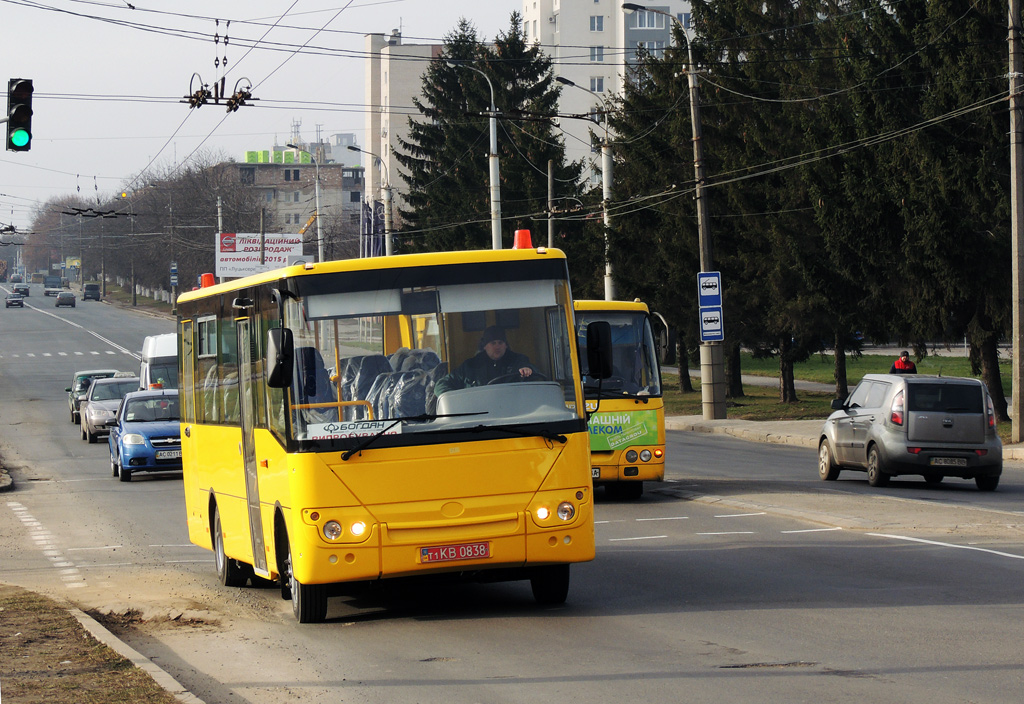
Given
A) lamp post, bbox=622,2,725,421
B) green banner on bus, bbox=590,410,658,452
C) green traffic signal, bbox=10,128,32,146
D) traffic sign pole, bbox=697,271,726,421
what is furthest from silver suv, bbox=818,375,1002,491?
lamp post, bbox=622,2,725,421

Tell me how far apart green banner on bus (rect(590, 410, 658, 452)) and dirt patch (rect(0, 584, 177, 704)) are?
9.03 metres

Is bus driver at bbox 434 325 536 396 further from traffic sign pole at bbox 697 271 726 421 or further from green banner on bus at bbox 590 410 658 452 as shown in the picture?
traffic sign pole at bbox 697 271 726 421

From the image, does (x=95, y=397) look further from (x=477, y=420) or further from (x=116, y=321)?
(x=116, y=321)

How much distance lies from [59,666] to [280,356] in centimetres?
236

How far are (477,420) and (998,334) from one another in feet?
88.9

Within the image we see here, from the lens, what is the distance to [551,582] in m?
10.1

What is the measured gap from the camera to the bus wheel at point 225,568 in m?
12.1

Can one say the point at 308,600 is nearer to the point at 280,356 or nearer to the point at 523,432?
the point at 280,356

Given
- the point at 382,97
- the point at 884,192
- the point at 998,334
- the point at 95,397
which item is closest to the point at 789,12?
the point at 884,192

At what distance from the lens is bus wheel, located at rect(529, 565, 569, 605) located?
10.1 m

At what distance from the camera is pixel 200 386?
509 inches

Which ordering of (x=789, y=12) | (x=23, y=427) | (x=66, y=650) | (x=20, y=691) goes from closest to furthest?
(x=20, y=691)
(x=66, y=650)
(x=23, y=427)
(x=789, y=12)

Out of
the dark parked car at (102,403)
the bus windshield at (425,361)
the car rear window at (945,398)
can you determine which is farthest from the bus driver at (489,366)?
the dark parked car at (102,403)

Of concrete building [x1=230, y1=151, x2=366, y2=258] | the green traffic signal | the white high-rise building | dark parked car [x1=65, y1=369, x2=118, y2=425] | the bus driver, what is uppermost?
the white high-rise building
